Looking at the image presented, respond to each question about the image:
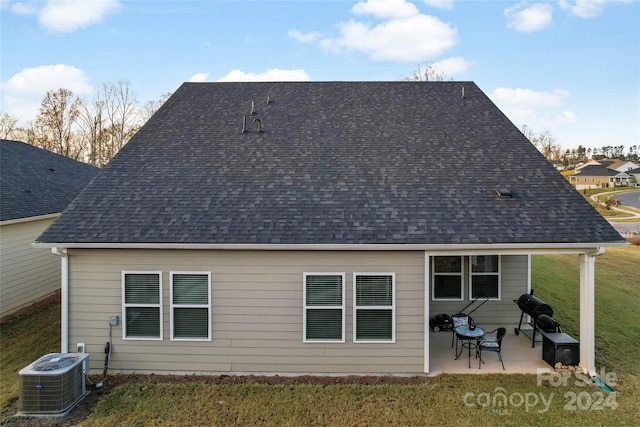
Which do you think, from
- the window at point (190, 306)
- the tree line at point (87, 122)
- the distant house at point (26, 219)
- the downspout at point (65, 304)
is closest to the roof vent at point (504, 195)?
the window at point (190, 306)

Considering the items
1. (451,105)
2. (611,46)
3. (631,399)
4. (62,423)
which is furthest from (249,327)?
(611,46)

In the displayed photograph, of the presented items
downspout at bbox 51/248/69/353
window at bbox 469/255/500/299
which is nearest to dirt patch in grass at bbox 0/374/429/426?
downspout at bbox 51/248/69/353

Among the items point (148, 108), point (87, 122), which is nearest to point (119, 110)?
point (148, 108)

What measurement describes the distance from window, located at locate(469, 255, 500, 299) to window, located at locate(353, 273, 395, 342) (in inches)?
131

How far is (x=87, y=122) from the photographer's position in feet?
107

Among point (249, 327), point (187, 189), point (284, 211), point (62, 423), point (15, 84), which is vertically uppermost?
point (15, 84)

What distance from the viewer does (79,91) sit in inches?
1221

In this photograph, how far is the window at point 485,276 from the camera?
8.70m

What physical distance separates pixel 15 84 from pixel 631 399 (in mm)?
36548

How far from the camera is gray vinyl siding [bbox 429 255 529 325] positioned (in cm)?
870

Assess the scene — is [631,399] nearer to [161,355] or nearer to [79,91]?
[161,355]

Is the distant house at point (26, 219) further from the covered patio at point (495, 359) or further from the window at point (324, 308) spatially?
the covered patio at point (495, 359)

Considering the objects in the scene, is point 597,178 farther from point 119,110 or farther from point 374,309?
point 374,309

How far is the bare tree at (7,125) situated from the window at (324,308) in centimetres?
3617
